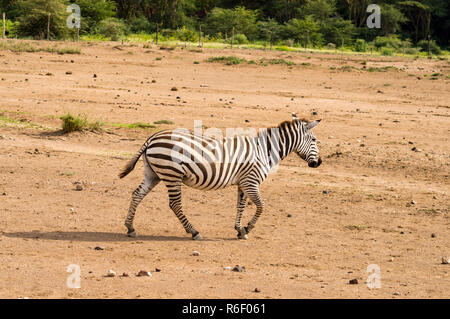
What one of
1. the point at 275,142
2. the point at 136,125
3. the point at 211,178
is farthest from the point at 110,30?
the point at 211,178

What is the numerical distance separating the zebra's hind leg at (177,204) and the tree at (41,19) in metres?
24.0

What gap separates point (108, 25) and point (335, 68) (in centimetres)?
1283

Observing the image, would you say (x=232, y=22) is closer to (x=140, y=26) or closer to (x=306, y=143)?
(x=140, y=26)

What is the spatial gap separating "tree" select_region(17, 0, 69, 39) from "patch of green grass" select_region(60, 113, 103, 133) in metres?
17.4

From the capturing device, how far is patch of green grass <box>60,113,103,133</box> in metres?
Result: 14.1

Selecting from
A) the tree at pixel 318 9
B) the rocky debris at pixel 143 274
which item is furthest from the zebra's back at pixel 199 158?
the tree at pixel 318 9

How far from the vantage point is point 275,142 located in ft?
29.9

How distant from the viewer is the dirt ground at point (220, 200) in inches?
277

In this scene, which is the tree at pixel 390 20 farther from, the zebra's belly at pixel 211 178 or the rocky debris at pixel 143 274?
the rocky debris at pixel 143 274

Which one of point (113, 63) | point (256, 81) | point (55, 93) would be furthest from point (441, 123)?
point (113, 63)

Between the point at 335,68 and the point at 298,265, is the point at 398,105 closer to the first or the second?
the point at 335,68

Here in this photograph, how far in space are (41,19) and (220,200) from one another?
915 inches

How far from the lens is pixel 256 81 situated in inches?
945

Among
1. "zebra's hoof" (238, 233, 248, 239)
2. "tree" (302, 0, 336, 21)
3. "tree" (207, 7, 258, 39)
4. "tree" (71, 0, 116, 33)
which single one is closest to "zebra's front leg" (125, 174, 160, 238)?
"zebra's hoof" (238, 233, 248, 239)
